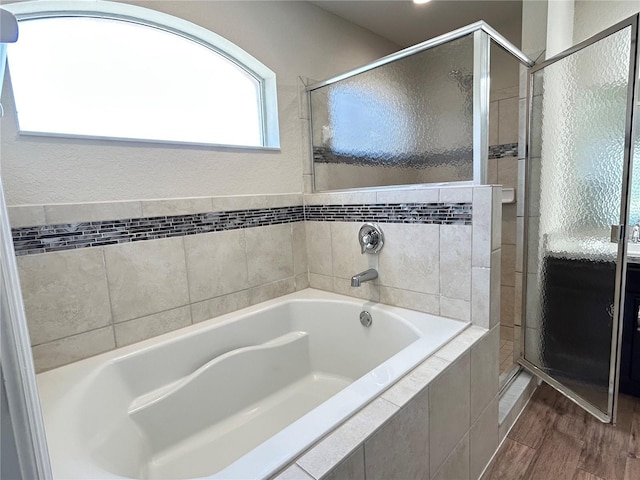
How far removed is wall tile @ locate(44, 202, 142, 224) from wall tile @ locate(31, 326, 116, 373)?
1.45 ft

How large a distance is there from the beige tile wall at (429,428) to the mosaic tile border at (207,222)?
53cm

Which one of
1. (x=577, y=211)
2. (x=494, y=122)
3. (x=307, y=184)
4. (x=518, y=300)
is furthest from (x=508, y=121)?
(x=307, y=184)

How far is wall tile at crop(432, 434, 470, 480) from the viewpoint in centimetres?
114

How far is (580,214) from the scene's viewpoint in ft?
5.31

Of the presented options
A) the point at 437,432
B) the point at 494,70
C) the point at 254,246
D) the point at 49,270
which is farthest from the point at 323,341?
the point at 494,70

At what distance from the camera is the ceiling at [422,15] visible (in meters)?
2.16

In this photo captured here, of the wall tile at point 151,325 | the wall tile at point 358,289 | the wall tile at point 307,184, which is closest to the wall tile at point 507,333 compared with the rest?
the wall tile at point 358,289

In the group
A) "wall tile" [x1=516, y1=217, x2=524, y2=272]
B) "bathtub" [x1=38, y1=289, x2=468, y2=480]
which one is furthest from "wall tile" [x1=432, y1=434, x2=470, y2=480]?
"wall tile" [x1=516, y1=217, x2=524, y2=272]

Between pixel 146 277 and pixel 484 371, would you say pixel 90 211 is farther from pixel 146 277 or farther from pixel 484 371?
pixel 484 371

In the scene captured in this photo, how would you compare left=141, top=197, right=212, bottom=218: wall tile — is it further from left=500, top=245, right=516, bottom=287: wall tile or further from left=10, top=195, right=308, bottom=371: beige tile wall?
left=500, top=245, right=516, bottom=287: wall tile

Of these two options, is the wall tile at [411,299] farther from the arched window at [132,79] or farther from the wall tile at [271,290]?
the arched window at [132,79]

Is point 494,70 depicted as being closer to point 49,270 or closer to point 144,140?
point 144,140

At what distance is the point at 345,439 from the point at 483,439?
34.9 inches

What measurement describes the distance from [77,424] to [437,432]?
3.55 ft
